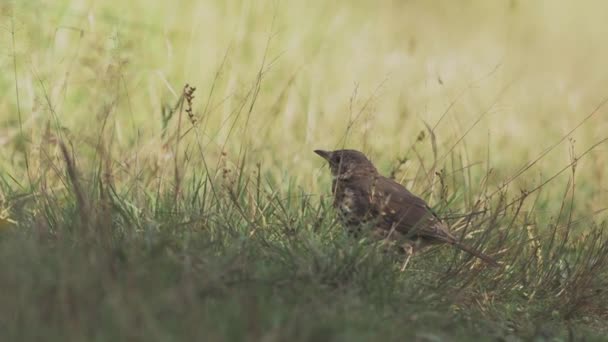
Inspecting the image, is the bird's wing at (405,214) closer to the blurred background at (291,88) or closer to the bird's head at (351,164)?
the bird's head at (351,164)

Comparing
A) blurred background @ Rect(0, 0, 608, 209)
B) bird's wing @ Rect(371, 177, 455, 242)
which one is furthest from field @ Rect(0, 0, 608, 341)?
bird's wing @ Rect(371, 177, 455, 242)

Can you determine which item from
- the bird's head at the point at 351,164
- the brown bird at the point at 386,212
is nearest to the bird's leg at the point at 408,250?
the brown bird at the point at 386,212

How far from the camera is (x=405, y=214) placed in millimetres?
5035

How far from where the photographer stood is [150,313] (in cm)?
313

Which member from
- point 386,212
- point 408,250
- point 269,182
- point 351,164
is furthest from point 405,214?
point 269,182

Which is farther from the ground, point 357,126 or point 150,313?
point 357,126

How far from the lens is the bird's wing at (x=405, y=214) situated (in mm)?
4855

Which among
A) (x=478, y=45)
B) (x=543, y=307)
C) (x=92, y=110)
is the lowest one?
(x=543, y=307)

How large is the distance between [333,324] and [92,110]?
3646 mm

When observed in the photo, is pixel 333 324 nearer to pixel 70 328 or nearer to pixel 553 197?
pixel 70 328

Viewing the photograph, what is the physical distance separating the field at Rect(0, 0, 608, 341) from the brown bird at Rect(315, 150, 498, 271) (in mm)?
99

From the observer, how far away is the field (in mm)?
3396

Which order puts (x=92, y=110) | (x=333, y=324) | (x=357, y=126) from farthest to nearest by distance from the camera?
(x=92, y=110) < (x=357, y=126) < (x=333, y=324)

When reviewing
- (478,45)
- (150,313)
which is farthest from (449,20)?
(150,313)
